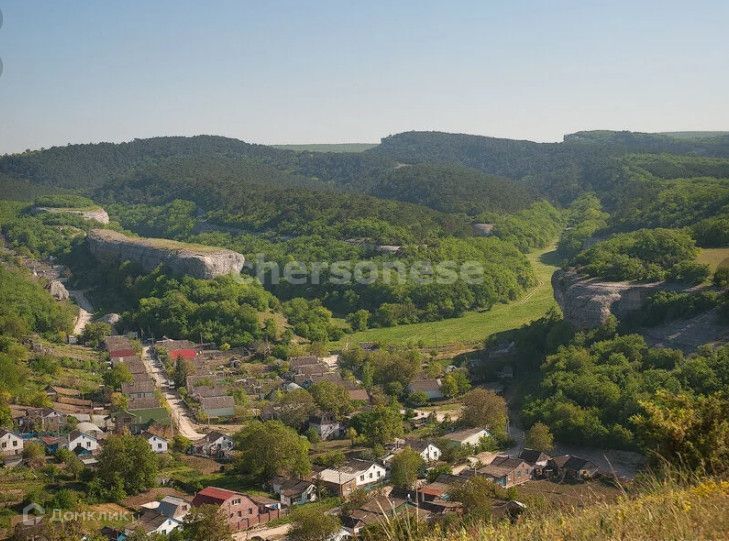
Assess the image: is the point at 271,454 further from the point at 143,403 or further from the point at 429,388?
the point at 429,388

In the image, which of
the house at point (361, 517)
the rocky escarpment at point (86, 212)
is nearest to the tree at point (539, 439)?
the house at point (361, 517)

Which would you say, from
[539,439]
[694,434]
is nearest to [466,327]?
[539,439]

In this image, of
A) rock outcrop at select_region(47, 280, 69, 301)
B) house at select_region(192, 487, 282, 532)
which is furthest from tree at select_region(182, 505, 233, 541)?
rock outcrop at select_region(47, 280, 69, 301)

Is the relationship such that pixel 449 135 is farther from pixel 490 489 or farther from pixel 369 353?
pixel 490 489

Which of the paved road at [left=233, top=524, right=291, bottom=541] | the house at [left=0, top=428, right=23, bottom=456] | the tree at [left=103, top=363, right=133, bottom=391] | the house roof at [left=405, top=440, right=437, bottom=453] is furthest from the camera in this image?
the tree at [left=103, top=363, right=133, bottom=391]

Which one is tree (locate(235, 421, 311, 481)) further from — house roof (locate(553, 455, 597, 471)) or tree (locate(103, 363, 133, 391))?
tree (locate(103, 363, 133, 391))

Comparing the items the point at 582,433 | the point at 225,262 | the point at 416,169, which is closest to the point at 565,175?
the point at 416,169
